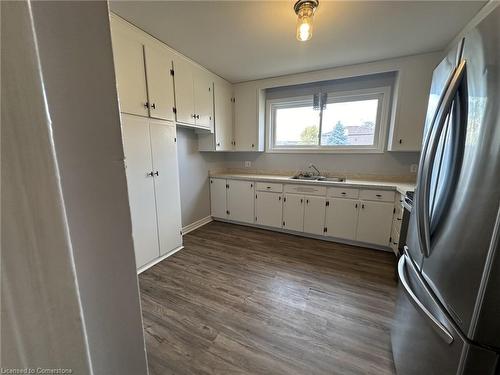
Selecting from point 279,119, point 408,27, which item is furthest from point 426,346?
point 279,119

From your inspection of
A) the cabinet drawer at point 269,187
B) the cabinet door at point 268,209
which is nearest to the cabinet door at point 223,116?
the cabinet drawer at point 269,187

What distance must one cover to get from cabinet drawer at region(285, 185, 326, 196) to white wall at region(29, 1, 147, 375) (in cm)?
267

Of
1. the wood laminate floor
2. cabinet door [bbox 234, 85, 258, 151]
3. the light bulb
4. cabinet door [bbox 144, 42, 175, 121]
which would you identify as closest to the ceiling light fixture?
the light bulb

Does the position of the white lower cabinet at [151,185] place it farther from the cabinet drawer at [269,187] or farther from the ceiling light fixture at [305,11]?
the ceiling light fixture at [305,11]

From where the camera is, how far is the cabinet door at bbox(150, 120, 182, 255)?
7.50ft

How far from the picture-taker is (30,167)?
216 millimetres

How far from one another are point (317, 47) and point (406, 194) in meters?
1.82

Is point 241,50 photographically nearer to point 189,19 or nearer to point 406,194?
point 189,19

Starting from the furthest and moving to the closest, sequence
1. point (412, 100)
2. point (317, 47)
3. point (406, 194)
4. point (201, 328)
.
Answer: point (412, 100) < point (317, 47) < point (406, 194) < point (201, 328)

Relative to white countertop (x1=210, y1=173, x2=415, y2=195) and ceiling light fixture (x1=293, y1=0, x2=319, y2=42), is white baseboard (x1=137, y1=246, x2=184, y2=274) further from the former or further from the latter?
ceiling light fixture (x1=293, y1=0, x2=319, y2=42)

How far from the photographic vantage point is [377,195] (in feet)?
8.32

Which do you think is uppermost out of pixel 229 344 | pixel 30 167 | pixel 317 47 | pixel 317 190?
pixel 317 47

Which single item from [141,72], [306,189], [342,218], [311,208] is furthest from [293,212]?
[141,72]

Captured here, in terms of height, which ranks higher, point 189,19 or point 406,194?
point 189,19
